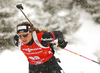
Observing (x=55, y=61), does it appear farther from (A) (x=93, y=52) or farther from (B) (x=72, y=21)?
(B) (x=72, y=21)

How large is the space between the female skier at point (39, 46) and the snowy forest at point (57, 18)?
4.33 meters

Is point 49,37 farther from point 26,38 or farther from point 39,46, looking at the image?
point 26,38

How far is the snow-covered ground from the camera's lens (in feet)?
17.5

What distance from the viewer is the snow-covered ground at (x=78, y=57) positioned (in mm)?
5344

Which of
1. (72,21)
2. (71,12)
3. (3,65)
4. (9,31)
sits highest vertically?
(71,12)

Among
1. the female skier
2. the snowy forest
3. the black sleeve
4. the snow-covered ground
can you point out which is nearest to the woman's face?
the female skier

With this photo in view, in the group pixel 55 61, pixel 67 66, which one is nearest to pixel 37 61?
pixel 55 61

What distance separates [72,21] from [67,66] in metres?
2.50

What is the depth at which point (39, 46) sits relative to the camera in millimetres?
2043

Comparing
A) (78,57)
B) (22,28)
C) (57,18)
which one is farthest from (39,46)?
(57,18)

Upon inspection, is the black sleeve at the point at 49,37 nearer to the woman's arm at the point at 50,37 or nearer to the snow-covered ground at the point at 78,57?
the woman's arm at the point at 50,37

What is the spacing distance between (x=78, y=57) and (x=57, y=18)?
2.40 metres

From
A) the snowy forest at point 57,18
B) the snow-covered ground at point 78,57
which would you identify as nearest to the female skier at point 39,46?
the snow-covered ground at point 78,57

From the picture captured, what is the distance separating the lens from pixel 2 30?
673cm
